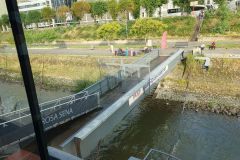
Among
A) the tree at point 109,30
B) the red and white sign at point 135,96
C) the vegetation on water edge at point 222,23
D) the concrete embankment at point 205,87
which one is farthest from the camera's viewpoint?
the vegetation on water edge at point 222,23

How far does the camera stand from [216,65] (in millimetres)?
21406

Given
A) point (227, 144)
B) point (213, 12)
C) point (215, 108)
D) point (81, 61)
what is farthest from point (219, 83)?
point (213, 12)

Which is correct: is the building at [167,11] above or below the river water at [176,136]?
above

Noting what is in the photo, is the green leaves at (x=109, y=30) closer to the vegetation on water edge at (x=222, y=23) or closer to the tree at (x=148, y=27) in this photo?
the tree at (x=148, y=27)

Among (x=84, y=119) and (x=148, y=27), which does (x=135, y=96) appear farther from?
(x=148, y=27)

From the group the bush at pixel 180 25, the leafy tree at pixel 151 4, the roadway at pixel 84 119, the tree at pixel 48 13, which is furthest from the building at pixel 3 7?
the tree at pixel 48 13

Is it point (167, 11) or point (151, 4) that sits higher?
point (151, 4)

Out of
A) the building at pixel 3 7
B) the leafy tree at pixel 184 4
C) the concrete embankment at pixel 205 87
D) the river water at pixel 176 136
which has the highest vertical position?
the leafy tree at pixel 184 4

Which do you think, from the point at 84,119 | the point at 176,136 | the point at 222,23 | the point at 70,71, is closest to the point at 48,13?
the point at 70,71

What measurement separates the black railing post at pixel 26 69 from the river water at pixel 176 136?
36.7 feet

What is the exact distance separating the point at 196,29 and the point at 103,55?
13282mm

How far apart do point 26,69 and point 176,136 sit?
44.8 feet

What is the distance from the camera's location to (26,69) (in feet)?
6.72

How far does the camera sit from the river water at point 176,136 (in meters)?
13.2
